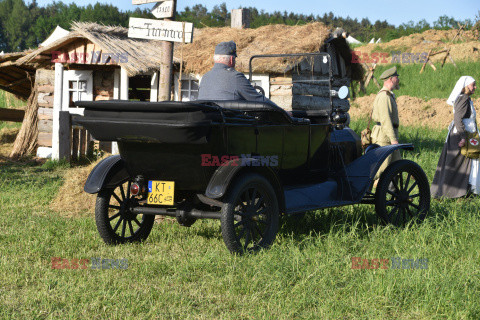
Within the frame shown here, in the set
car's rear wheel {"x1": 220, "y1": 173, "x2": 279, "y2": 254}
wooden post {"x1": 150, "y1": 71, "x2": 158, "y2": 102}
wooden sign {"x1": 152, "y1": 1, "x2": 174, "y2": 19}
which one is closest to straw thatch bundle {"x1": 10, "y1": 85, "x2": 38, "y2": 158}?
wooden post {"x1": 150, "y1": 71, "x2": 158, "y2": 102}

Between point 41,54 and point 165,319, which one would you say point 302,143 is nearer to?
point 165,319

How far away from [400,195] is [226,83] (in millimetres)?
2377

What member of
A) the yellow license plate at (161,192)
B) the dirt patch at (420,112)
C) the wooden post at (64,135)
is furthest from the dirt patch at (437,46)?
the yellow license plate at (161,192)

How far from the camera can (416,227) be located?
6.09 meters

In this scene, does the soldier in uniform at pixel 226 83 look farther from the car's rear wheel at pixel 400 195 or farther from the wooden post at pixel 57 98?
the wooden post at pixel 57 98

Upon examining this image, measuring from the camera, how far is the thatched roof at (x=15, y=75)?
50.3 ft

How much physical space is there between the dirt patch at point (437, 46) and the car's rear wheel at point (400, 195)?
948 inches

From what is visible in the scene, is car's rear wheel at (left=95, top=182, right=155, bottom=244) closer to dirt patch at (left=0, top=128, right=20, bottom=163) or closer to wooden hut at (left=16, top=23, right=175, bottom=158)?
wooden hut at (left=16, top=23, right=175, bottom=158)

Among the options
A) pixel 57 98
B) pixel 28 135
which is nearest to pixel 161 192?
pixel 57 98

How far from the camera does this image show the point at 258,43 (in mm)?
14008

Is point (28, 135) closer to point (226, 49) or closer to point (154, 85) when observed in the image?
point (154, 85)

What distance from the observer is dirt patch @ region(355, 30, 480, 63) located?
101 feet

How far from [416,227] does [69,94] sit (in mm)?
11359

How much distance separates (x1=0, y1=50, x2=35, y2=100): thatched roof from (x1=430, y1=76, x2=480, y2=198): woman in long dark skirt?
11271mm
